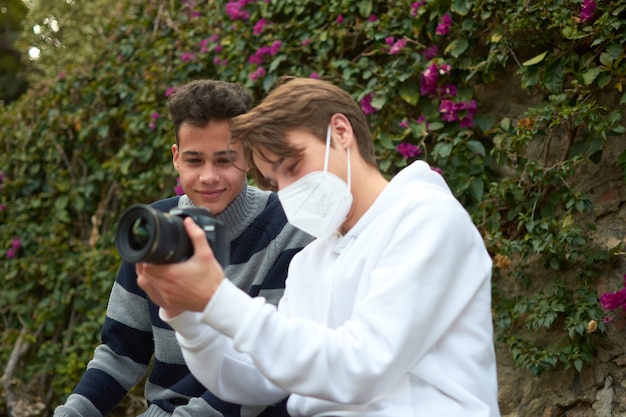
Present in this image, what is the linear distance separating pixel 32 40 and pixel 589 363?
8378mm

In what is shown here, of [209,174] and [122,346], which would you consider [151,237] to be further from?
[122,346]

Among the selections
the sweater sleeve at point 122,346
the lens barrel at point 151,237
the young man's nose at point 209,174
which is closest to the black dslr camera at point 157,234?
the lens barrel at point 151,237

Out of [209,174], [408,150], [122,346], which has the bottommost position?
[408,150]

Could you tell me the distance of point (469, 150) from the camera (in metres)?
3.45

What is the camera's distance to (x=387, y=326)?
5.40 feet

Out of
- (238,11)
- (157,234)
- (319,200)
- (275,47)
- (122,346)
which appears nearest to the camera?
(157,234)

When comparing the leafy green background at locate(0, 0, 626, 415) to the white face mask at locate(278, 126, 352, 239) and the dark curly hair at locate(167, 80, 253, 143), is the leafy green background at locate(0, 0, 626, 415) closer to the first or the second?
the dark curly hair at locate(167, 80, 253, 143)

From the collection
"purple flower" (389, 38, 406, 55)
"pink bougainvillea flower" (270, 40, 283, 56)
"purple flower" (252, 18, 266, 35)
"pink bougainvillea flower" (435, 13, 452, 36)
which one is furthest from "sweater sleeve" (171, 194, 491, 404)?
"purple flower" (252, 18, 266, 35)

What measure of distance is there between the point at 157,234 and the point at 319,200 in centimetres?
42

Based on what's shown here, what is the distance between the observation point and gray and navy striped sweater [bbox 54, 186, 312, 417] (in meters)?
2.48

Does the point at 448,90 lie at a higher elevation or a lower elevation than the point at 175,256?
lower

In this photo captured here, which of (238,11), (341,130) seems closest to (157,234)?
(341,130)

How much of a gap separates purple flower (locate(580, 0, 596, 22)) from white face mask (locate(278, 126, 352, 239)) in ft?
4.98

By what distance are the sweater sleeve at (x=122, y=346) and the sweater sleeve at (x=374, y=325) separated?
0.98 m
